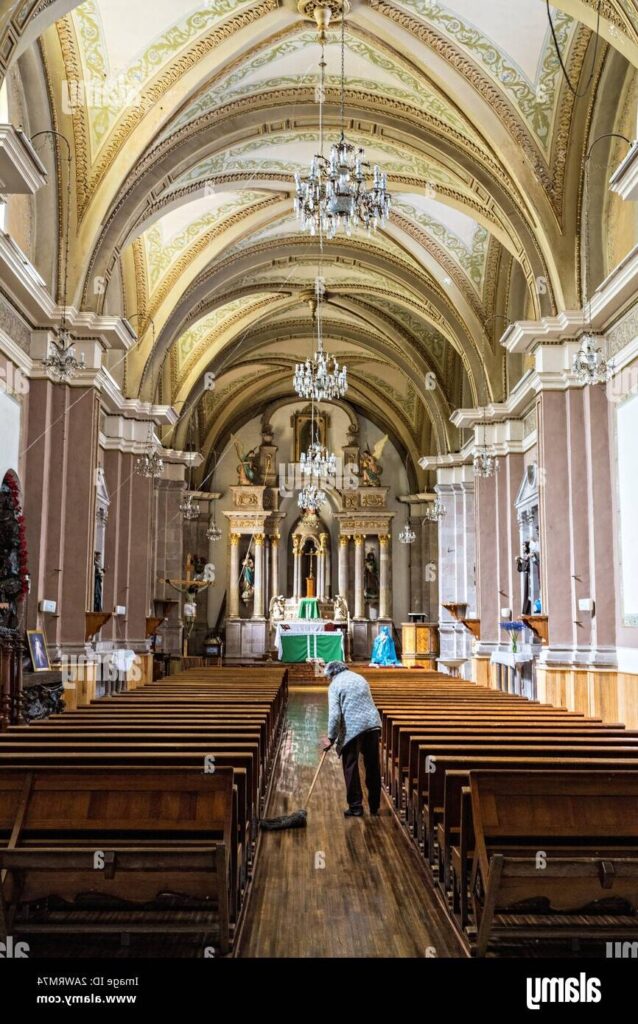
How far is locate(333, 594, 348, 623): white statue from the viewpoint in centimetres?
2619

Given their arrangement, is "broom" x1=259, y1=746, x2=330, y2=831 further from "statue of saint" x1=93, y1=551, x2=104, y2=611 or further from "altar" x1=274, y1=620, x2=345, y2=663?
"altar" x1=274, y1=620, x2=345, y2=663

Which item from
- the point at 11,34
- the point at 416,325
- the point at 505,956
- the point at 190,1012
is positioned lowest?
the point at 505,956

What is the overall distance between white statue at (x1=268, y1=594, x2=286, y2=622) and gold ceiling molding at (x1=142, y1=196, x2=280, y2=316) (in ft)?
38.7

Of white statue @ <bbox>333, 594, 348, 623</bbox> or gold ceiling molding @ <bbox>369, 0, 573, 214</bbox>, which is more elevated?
gold ceiling molding @ <bbox>369, 0, 573, 214</bbox>

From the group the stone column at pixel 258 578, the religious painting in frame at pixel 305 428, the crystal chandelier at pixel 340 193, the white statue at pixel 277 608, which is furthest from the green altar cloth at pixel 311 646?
the crystal chandelier at pixel 340 193

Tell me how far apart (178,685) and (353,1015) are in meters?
9.24

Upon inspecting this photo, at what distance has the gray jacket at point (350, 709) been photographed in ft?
23.2

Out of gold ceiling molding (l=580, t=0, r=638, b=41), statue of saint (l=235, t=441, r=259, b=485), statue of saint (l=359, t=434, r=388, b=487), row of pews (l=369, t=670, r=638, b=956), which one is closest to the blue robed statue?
statue of saint (l=359, t=434, r=388, b=487)

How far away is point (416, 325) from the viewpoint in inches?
852

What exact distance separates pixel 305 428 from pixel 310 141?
15.0 metres

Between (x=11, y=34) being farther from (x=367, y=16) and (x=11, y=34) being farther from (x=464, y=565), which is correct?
(x=464, y=565)

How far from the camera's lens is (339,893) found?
4.97 meters

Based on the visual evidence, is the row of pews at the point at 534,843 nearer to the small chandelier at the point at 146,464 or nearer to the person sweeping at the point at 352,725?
the person sweeping at the point at 352,725

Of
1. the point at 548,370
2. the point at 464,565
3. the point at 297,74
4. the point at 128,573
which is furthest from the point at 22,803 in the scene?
the point at 464,565
